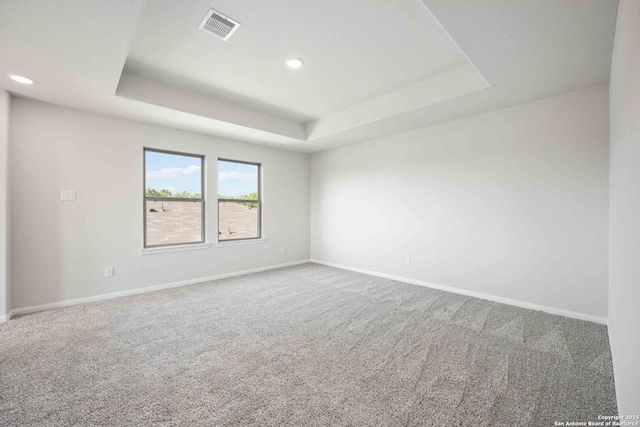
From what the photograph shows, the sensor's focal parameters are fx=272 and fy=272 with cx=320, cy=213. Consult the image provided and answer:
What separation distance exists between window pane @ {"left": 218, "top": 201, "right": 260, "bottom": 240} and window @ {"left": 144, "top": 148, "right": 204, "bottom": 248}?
0.39m

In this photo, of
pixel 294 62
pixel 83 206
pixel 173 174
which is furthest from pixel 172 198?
pixel 294 62

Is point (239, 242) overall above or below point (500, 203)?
below

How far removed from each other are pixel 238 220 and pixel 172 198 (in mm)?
1222

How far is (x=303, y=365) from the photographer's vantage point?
6.88 ft

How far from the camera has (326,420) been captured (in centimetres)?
155

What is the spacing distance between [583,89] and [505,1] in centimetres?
205

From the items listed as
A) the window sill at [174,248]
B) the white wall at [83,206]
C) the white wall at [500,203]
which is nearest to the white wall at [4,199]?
the white wall at [83,206]

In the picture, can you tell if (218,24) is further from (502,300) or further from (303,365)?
(502,300)

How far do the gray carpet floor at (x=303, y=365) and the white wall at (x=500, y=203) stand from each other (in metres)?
0.52

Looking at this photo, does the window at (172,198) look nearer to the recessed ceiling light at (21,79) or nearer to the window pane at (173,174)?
the window pane at (173,174)

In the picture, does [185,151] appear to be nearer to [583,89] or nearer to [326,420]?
[326,420]

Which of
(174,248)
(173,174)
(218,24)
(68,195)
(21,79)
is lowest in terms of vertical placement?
(174,248)

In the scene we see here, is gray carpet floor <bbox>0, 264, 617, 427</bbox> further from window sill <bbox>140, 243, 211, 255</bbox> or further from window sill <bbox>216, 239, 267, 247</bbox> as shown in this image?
window sill <bbox>216, 239, 267, 247</bbox>

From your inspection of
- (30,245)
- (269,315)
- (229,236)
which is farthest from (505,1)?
(30,245)
